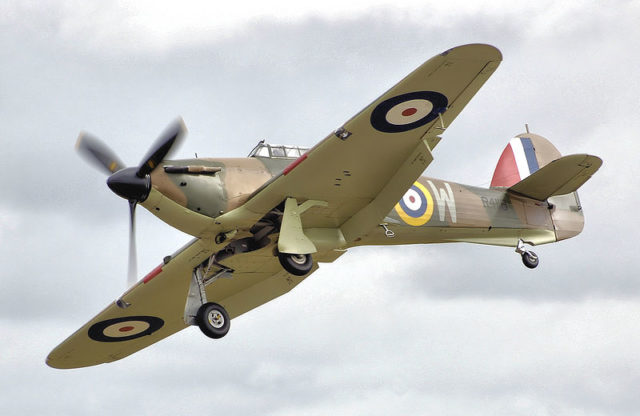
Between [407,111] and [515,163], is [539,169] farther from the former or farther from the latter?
[407,111]

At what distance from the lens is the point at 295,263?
60.8 ft

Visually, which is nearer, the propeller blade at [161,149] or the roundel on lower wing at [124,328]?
the propeller blade at [161,149]

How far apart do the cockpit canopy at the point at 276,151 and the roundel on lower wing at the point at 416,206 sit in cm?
211

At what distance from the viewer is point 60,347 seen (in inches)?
904

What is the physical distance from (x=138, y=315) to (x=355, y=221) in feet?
17.7

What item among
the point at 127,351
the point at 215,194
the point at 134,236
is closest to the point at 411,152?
the point at 215,194

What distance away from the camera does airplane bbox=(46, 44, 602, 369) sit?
17812 millimetres

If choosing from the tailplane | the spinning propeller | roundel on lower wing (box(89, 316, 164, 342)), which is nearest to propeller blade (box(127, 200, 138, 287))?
the spinning propeller

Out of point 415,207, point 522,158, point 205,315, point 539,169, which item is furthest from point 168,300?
point 522,158

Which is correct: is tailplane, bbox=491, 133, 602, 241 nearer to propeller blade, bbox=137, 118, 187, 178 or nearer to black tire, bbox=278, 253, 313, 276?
black tire, bbox=278, 253, 313, 276

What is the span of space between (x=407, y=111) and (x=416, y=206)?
331 centimetres

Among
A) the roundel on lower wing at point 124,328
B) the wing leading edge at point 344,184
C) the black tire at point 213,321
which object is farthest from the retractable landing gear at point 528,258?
the roundel on lower wing at point 124,328

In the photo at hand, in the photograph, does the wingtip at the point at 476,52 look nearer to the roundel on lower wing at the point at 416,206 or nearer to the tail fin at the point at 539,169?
the roundel on lower wing at the point at 416,206

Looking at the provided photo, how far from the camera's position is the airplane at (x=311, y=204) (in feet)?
58.4
